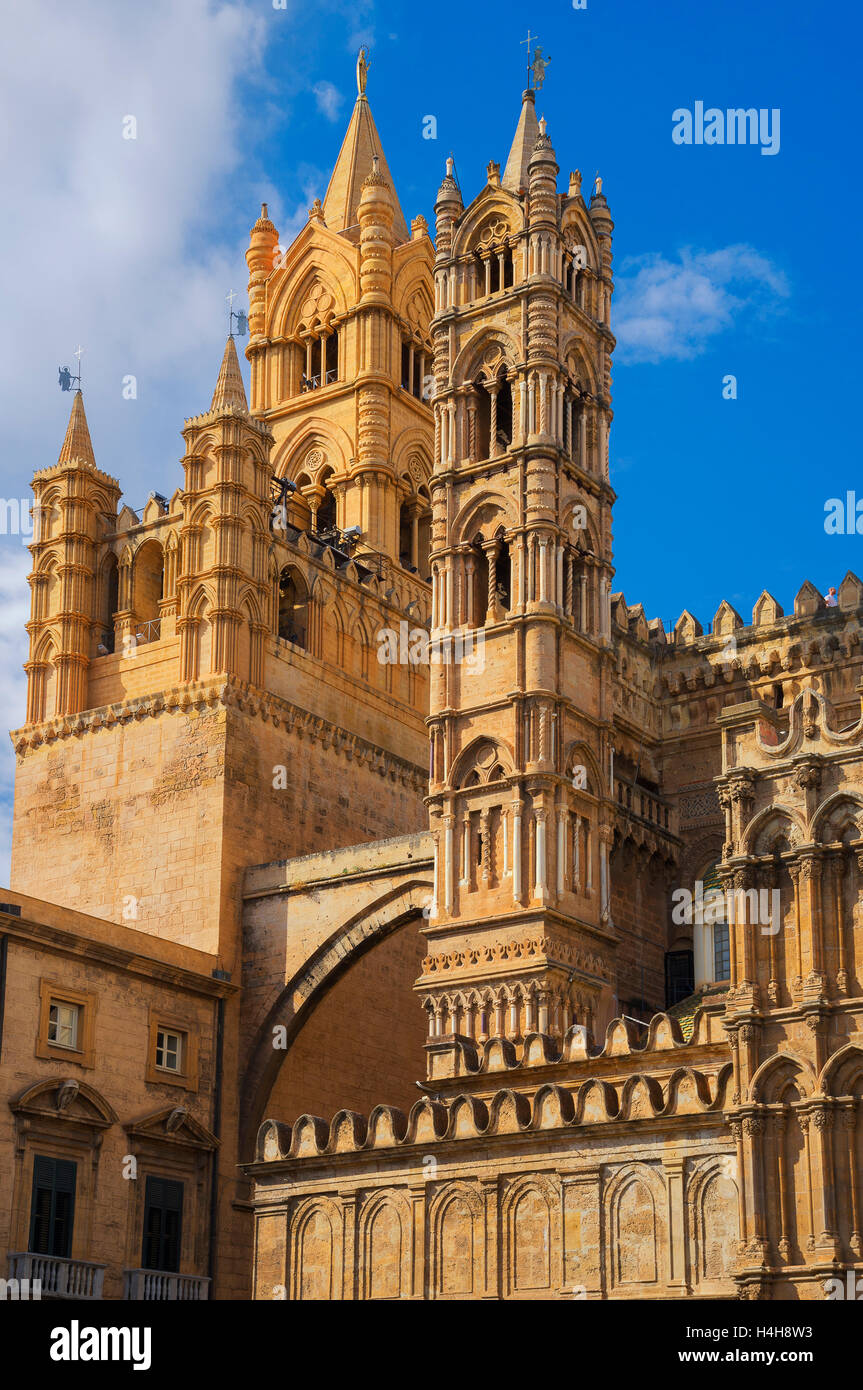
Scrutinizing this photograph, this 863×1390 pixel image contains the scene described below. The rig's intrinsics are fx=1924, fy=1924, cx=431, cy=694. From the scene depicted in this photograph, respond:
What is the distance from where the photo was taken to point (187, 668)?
156ft

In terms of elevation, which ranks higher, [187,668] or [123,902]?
[187,668]

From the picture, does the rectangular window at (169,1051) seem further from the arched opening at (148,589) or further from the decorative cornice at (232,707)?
the arched opening at (148,589)

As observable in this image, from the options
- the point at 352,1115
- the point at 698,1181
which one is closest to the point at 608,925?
the point at 352,1115

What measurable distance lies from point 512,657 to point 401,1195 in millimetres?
14406

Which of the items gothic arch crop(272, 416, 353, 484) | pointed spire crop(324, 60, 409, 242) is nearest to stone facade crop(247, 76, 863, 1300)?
gothic arch crop(272, 416, 353, 484)

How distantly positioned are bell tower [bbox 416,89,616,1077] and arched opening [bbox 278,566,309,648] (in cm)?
845

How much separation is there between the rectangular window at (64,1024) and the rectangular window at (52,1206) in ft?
7.77

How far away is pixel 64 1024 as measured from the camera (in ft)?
131

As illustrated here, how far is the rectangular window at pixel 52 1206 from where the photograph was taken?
3797 centimetres

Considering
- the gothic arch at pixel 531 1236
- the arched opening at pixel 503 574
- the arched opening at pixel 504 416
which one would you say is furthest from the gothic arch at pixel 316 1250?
the arched opening at pixel 504 416

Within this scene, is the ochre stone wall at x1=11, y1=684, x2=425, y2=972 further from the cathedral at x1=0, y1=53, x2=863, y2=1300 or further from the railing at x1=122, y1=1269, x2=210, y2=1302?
the railing at x1=122, y1=1269, x2=210, y2=1302
